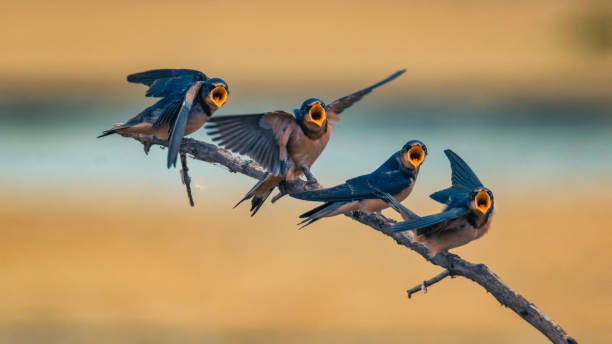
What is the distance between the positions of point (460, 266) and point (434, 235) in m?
0.19

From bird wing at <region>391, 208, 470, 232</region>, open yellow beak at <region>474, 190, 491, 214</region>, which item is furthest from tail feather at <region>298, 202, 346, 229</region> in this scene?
open yellow beak at <region>474, 190, 491, 214</region>

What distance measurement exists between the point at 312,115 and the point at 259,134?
0.19 m

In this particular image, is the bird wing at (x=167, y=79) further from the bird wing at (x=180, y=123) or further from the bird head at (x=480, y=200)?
the bird head at (x=480, y=200)

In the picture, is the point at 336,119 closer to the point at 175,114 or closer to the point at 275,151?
the point at 275,151

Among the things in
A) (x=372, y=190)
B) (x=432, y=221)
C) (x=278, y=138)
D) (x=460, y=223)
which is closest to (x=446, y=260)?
(x=432, y=221)

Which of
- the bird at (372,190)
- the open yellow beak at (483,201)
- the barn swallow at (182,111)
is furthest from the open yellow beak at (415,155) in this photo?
the barn swallow at (182,111)

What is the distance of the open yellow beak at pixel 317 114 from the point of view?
2.36 m

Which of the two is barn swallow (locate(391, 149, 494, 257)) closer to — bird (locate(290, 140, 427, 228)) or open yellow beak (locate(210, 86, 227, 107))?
bird (locate(290, 140, 427, 228))

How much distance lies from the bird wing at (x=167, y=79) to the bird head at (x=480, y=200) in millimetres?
970

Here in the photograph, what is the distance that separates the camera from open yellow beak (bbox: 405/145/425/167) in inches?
92.9

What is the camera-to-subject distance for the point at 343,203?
224 centimetres

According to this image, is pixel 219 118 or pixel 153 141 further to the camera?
pixel 153 141

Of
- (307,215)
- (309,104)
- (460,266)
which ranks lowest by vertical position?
(460,266)

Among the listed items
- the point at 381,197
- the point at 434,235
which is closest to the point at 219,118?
the point at 381,197
